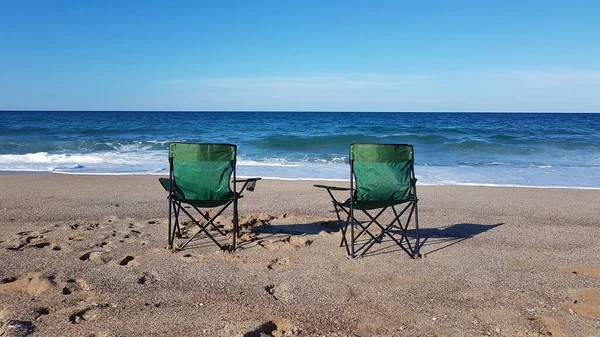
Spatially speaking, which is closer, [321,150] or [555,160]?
[555,160]

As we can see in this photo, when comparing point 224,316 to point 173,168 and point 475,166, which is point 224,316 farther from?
point 475,166

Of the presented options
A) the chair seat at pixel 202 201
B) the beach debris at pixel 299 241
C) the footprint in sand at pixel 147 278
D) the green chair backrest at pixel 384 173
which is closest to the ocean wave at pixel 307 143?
the beach debris at pixel 299 241

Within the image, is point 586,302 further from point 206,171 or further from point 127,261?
point 127,261

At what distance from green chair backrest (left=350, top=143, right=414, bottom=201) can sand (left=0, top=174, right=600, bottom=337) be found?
53cm

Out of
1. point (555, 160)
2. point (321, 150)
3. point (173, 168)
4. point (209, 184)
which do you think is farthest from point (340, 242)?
point (321, 150)

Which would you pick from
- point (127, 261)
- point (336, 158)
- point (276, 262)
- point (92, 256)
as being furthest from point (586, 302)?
point (336, 158)

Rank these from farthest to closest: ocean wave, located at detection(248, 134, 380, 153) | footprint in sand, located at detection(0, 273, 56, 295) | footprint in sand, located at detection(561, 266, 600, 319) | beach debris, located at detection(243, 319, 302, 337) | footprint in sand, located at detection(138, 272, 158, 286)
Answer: ocean wave, located at detection(248, 134, 380, 153)
footprint in sand, located at detection(138, 272, 158, 286)
footprint in sand, located at detection(0, 273, 56, 295)
footprint in sand, located at detection(561, 266, 600, 319)
beach debris, located at detection(243, 319, 302, 337)

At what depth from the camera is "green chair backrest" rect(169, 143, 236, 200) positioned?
4523mm

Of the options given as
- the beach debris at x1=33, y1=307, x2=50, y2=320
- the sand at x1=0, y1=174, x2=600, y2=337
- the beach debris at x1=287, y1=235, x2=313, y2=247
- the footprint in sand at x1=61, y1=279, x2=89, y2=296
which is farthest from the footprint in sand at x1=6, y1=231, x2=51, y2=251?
the beach debris at x1=287, y1=235, x2=313, y2=247

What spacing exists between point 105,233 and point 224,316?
2475 millimetres

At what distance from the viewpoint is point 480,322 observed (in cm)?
291

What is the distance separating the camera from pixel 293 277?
367 centimetres

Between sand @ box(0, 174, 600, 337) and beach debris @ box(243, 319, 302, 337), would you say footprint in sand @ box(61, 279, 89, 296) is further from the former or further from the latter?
beach debris @ box(243, 319, 302, 337)

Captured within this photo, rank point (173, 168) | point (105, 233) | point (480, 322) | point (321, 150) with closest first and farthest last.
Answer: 1. point (480, 322)
2. point (173, 168)
3. point (105, 233)
4. point (321, 150)
